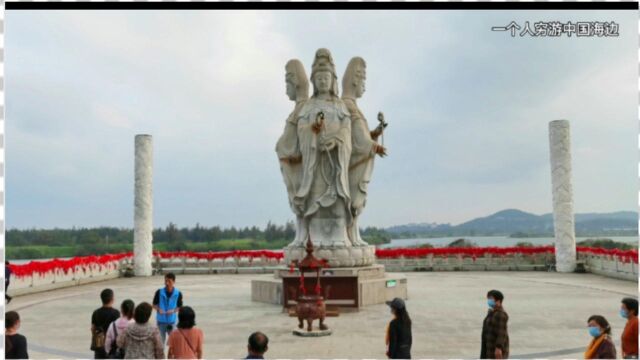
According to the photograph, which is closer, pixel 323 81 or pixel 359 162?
pixel 323 81

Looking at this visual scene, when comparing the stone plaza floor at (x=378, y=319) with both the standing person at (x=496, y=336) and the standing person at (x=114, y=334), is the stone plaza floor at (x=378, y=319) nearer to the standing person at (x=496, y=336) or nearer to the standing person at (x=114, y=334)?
the standing person at (x=496, y=336)

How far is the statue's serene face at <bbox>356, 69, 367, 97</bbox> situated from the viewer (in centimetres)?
1249

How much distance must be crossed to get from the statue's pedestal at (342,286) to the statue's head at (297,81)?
13.4ft

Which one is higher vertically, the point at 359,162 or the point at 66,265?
the point at 359,162

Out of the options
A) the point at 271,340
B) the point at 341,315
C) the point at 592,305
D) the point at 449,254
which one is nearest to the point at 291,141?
the point at 341,315

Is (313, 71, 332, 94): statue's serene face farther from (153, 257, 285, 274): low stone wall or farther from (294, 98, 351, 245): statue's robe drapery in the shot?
(153, 257, 285, 274): low stone wall

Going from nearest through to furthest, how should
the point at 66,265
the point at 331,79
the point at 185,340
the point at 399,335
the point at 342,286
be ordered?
the point at 185,340, the point at 399,335, the point at 342,286, the point at 331,79, the point at 66,265

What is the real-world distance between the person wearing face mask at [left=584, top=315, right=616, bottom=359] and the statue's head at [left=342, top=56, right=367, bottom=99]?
8924mm

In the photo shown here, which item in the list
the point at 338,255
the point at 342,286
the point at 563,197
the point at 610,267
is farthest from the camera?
the point at 563,197

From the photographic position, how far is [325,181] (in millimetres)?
11523

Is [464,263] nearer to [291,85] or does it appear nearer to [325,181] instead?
[325,181]

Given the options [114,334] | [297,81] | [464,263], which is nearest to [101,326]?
[114,334]

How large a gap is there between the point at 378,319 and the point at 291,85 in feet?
19.7

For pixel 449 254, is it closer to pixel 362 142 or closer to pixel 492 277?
pixel 492 277
